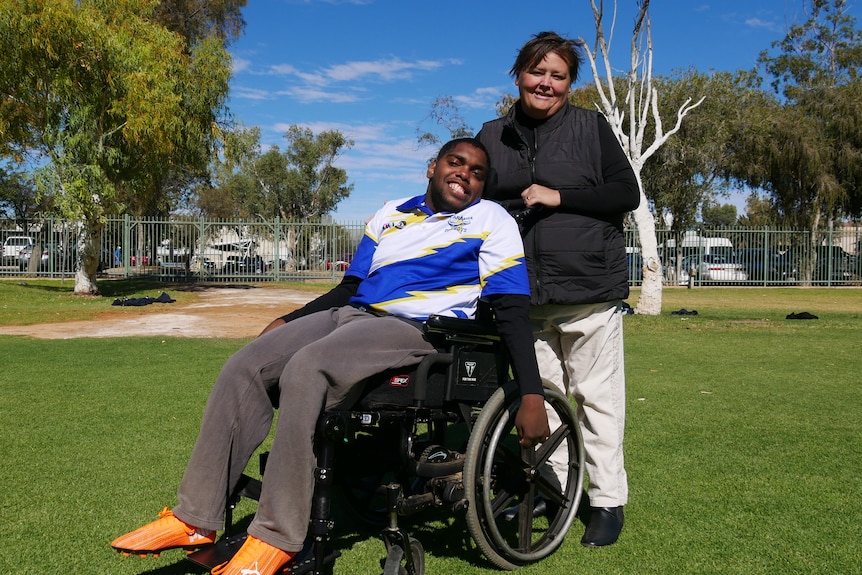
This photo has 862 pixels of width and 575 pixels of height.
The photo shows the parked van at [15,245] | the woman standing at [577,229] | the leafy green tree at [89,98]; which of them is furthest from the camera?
the parked van at [15,245]

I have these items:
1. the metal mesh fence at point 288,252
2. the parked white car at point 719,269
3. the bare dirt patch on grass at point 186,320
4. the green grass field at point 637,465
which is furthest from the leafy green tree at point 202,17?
the green grass field at point 637,465

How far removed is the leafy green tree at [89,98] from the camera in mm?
17734

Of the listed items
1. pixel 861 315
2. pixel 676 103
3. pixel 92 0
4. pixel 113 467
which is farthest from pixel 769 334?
pixel 676 103

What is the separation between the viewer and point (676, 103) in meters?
33.6

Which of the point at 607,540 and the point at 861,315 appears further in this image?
the point at 861,315

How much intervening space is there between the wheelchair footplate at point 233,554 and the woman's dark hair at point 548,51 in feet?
7.15

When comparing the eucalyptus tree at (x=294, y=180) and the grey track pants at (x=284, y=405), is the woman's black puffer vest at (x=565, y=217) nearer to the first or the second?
the grey track pants at (x=284, y=405)

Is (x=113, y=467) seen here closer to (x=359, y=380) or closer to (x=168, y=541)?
(x=168, y=541)

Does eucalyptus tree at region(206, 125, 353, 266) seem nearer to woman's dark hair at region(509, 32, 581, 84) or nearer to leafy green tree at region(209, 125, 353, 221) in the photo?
leafy green tree at region(209, 125, 353, 221)

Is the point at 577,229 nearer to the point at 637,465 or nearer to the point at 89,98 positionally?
the point at 637,465

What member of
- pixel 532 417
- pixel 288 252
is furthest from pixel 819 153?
pixel 532 417

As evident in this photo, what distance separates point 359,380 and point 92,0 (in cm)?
2056

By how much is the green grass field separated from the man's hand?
599 millimetres

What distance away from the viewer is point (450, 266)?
9.92ft
